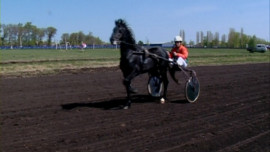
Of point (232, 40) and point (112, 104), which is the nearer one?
point (112, 104)

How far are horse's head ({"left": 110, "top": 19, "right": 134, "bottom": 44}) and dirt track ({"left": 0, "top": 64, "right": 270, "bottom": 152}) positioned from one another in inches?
70.7

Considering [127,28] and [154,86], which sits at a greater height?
[127,28]

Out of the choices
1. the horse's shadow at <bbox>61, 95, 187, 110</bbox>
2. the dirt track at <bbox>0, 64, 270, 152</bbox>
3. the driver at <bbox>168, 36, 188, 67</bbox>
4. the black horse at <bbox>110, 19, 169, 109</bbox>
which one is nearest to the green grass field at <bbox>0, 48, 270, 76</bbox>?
the dirt track at <bbox>0, 64, 270, 152</bbox>

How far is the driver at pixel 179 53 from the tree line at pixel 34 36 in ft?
333

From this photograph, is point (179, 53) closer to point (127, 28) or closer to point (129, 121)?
point (127, 28)

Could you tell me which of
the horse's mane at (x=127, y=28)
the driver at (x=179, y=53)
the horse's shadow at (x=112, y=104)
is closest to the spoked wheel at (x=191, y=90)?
the horse's shadow at (x=112, y=104)

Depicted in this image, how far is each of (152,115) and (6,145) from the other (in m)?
3.78

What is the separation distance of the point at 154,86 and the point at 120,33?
8.62ft

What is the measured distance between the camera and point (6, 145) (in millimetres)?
6652

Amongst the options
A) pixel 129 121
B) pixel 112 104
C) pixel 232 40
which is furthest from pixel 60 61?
pixel 232 40

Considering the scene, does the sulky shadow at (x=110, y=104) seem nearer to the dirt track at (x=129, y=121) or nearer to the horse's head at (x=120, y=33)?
the dirt track at (x=129, y=121)

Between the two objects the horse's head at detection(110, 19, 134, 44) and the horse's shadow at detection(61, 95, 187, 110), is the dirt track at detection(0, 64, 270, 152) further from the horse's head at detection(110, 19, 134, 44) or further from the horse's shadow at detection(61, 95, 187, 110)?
the horse's head at detection(110, 19, 134, 44)

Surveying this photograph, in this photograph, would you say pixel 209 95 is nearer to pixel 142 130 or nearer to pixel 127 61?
pixel 127 61

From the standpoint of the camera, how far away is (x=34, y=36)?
394ft
